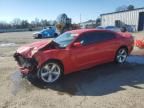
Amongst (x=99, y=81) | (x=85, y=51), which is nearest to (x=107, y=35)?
(x=85, y=51)

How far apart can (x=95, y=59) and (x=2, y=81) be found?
3112 mm

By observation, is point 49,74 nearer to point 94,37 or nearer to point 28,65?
point 28,65

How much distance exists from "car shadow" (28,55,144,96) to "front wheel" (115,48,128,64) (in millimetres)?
515

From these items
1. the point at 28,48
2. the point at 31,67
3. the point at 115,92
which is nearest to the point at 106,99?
the point at 115,92

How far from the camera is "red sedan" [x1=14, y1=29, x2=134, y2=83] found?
6809 millimetres

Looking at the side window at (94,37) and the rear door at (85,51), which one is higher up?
the side window at (94,37)

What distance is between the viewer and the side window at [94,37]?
25.6 ft

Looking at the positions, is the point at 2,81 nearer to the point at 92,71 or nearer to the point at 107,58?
the point at 92,71

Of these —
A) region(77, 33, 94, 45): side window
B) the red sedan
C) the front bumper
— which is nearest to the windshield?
the red sedan

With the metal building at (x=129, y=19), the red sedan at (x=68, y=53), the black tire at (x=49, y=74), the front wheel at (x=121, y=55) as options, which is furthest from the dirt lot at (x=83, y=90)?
the metal building at (x=129, y=19)

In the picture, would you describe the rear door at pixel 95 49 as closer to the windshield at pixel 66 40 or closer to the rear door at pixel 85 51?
the rear door at pixel 85 51

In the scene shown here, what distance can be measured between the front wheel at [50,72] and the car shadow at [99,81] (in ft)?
0.58

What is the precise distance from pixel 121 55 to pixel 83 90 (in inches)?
135

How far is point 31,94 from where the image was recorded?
19.7 ft
